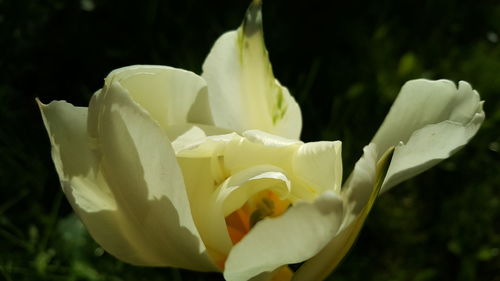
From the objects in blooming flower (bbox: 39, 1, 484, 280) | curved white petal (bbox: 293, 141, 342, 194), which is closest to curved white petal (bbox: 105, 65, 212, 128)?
blooming flower (bbox: 39, 1, 484, 280)

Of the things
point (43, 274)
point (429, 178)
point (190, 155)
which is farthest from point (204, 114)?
point (429, 178)

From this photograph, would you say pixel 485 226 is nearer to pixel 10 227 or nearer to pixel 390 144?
pixel 390 144

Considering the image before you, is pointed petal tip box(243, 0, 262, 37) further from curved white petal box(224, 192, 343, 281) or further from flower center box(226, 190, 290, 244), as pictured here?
curved white petal box(224, 192, 343, 281)

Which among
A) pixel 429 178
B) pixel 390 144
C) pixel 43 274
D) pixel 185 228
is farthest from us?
pixel 429 178

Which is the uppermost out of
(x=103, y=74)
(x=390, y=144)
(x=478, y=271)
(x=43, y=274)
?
(x=390, y=144)

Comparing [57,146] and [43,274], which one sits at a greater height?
[57,146]
